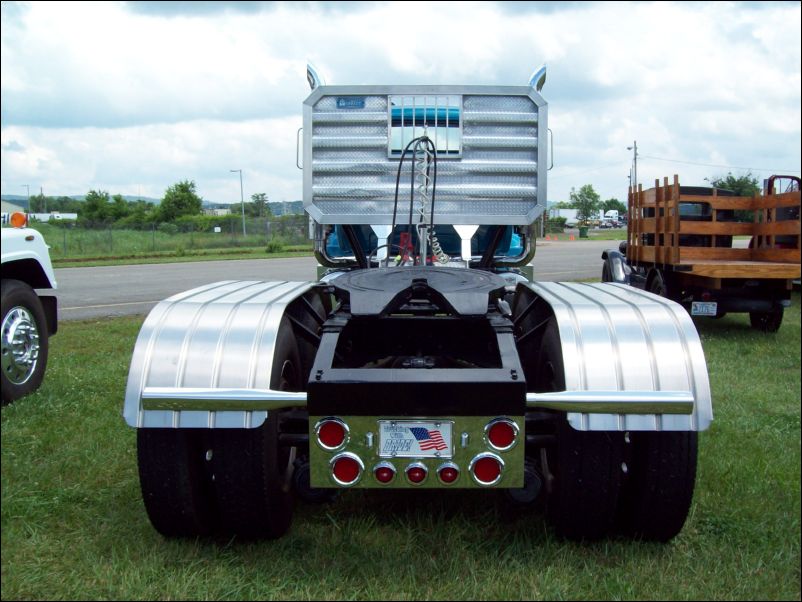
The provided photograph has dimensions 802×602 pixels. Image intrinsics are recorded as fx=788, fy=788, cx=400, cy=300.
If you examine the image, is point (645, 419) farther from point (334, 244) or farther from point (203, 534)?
point (334, 244)

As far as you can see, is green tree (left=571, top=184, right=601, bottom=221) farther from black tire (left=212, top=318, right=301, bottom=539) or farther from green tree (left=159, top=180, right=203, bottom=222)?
black tire (left=212, top=318, right=301, bottom=539)

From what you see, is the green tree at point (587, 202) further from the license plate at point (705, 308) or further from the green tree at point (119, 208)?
the license plate at point (705, 308)

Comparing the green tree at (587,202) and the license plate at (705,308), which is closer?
the license plate at (705,308)

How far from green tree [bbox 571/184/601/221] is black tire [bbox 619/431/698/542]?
263 feet

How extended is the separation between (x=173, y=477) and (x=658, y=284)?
29.2 feet

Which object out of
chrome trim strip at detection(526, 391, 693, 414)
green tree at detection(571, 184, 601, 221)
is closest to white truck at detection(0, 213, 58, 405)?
chrome trim strip at detection(526, 391, 693, 414)

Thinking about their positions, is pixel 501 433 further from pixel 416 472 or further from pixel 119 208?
pixel 119 208

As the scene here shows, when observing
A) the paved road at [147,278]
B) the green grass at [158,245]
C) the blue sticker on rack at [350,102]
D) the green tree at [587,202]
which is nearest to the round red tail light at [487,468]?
the blue sticker on rack at [350,102]

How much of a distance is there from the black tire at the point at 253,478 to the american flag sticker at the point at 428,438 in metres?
0.68

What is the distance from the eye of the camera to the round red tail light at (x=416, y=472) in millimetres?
3043

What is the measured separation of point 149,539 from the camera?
11.6 feet

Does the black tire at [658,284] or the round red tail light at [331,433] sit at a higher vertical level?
the round red tail light at [331,433]

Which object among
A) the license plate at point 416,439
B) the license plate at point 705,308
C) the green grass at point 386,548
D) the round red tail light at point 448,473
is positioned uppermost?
the license plate at point 416,439

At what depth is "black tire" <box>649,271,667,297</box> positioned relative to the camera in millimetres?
10603
